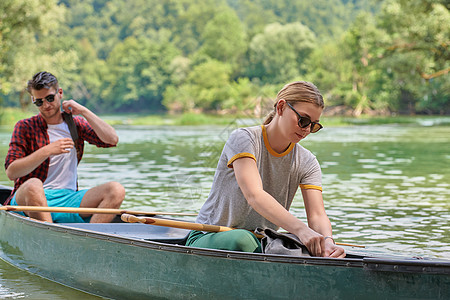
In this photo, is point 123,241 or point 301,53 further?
point 301,53

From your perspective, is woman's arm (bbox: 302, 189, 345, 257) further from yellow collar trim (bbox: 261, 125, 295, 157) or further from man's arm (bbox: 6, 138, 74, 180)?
man's arm (bbox: 6, 138, 74, 180)

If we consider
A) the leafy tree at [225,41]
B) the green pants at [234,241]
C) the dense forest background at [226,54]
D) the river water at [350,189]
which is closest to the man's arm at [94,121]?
the river water at [350,189]

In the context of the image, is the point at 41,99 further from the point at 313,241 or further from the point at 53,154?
the point at 313,241

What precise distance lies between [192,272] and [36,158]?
181cm

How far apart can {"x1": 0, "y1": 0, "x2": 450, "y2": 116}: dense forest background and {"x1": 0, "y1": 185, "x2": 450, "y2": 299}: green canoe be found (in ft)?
28.7

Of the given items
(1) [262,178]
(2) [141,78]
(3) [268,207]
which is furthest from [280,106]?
(2) [141,78]

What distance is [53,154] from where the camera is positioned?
16.6ft

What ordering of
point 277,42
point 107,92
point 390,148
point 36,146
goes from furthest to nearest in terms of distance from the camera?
point 107,92, point 277,42, point 390,148, point 36,146

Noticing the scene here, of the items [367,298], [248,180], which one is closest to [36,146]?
[248,180]

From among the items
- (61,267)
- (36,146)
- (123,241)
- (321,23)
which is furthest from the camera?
(321,23)

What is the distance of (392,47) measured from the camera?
33.1 m

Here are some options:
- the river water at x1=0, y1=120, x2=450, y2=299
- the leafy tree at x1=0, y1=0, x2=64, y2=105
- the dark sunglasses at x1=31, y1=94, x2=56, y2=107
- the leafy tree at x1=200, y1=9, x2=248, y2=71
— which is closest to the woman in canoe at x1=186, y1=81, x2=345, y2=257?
the river water at x1=0, y1=120, x2=450, y2=299

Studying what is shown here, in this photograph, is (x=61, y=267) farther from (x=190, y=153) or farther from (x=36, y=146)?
(x=190, y=153)

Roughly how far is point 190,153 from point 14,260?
13.5 m
